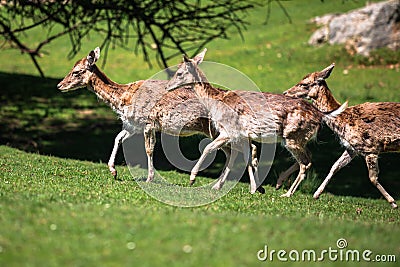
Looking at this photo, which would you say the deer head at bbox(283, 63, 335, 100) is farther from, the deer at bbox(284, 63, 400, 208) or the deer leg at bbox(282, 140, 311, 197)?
the deer leg at bbox(282, 140, 311, 197)

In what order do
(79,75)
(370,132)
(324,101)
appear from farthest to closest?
(79,75), (324,101), (370,132)

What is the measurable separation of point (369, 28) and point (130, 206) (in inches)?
793

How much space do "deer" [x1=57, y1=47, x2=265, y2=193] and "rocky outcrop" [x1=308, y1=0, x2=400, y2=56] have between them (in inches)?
639

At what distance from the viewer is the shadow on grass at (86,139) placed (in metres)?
15.2

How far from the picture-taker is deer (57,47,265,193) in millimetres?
11008

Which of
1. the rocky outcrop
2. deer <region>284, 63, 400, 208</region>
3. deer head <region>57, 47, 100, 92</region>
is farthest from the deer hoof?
the rocky outcrop

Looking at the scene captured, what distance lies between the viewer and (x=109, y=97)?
1158 centimetres

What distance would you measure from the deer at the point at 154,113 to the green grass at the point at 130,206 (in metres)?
0.57

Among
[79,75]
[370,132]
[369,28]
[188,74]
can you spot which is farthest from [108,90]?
[369,28]

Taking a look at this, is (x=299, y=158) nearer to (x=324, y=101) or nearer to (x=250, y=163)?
(x=250, y=163)

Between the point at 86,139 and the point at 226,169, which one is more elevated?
the point at 226,169

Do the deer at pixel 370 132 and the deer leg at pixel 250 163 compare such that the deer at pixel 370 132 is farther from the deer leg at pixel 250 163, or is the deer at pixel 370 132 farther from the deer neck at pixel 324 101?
the deer leg at pixel 250 163

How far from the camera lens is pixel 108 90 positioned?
1162 centimetres

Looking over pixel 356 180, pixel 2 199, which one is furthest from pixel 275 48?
pixel 2 199
